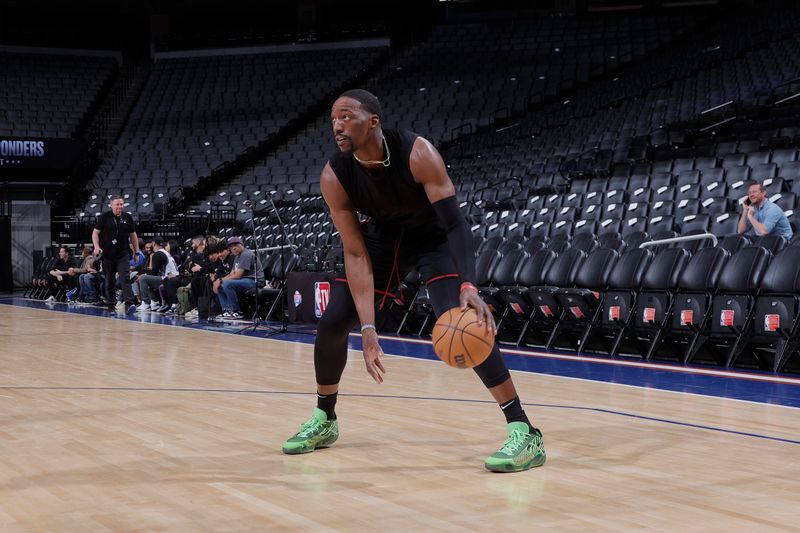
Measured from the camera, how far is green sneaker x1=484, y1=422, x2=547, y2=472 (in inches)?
125

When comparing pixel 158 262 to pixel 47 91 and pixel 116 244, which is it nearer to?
pixel 116 244

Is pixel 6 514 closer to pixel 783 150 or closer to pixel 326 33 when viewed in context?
pixel 783 150

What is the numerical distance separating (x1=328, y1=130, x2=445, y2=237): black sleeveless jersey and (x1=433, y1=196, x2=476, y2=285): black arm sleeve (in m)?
0.17

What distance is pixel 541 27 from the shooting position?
26797 mm

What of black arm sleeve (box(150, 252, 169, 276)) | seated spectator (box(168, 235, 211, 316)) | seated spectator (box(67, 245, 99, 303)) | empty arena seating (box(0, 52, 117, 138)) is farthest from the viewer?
empty arena seating (box(0, 52, 117, 138))

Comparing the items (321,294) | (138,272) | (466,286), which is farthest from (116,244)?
(466,286)

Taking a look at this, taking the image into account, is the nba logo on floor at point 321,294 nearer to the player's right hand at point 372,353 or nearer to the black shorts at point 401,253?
the black shorts at point 401,253

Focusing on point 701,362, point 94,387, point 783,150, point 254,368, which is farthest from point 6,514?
point 783,150

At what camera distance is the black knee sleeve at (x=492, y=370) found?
10.8ft

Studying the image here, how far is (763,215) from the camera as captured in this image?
748 cm

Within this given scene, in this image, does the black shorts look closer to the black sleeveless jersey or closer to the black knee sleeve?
the black sleeveless jersey

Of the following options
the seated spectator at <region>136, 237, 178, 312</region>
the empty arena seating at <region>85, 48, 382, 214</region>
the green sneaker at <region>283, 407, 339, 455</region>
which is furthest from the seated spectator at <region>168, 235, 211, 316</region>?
the green sneaker at <region>283, 407, 339, 455</region>

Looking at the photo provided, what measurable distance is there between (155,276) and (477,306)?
1185cm

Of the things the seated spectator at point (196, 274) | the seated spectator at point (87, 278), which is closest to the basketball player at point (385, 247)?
the seated spectator at point (196, 274)
